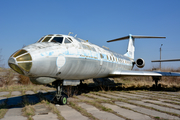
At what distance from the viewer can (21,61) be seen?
15.5 ft

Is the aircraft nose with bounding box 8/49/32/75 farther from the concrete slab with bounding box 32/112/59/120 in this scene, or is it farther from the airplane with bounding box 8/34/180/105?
the concrete slab with bounding box 32/112/59/120

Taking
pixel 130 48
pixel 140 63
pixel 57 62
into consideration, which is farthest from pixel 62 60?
pixel 130 48

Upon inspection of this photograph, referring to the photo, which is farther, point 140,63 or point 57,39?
point 140,63

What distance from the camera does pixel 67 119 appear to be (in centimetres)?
451

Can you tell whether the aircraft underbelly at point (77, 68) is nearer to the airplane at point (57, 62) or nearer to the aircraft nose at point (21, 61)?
the airplane at point (57, 62)

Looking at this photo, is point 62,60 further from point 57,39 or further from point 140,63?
point 140,63

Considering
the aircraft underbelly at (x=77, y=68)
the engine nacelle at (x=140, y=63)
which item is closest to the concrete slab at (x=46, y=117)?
the aircraft underbelly at (x=77, y=68)

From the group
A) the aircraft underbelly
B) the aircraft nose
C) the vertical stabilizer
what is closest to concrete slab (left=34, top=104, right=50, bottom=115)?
the aircraft underbelly

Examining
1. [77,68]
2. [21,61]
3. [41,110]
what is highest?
[21,61]

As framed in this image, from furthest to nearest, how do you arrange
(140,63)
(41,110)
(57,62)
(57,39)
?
1. (140,63)
2. (57,39)
3. (57,62)
4. (41,110)

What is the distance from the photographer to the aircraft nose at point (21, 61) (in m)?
4.71

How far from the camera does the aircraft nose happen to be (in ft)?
15.5

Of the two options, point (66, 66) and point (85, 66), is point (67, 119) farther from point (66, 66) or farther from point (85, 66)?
point (85, 66)

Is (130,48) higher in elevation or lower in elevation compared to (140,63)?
higher
